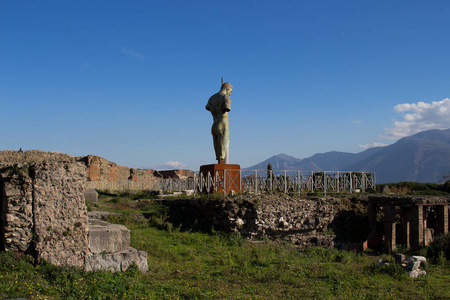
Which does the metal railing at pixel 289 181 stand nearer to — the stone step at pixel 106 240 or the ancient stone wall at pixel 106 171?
the stone step at pixel 106 240

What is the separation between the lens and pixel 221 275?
814 centimetres

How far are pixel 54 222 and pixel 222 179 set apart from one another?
8.93m

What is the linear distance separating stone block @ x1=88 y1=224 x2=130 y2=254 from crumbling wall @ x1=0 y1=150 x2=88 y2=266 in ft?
0.58

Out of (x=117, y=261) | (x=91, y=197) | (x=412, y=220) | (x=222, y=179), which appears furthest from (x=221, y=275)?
(x=91, y=197)

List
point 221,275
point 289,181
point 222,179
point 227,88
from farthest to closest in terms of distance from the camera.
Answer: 1. point 289,181
2. point 227,88
3. point 222,179
4. point 221,275

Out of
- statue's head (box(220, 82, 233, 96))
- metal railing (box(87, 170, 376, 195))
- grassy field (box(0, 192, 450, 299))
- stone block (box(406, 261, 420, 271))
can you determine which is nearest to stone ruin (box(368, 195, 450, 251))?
grassy field (box(0, 192, 450, 299))

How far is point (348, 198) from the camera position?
48.9 feet

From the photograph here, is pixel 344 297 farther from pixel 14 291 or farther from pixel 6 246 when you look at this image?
pixel 6 246

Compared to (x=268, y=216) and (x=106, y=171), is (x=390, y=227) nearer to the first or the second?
(x=268, y=216)

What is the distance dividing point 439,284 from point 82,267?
25.6ft

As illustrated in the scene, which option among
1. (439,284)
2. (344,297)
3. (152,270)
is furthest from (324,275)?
(152,270)

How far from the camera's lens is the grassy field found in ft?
20.6

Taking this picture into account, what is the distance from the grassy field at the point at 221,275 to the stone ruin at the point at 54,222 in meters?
0.27

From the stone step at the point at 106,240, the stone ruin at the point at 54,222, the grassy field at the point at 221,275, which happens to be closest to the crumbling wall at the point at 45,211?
the stone ruin at the point at 54,222
